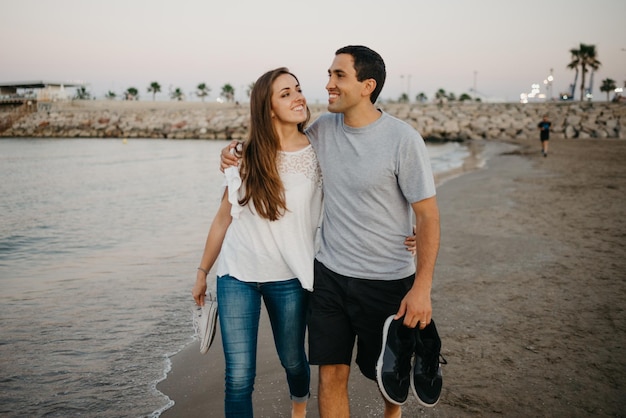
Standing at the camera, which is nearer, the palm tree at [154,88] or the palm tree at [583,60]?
the palm tree at [583,60]

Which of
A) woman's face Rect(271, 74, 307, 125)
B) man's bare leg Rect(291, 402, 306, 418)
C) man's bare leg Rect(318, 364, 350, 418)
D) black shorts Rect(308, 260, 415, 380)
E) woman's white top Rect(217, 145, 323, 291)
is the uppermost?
woman's face Rect(271, 74, 307, 125)

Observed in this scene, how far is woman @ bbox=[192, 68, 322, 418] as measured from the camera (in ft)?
8.48

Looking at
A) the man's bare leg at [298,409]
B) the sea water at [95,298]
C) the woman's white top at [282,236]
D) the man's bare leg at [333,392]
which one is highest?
the woman's white top at [282,236]

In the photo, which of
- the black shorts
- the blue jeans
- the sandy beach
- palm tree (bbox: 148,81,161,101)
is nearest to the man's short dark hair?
the black shorts

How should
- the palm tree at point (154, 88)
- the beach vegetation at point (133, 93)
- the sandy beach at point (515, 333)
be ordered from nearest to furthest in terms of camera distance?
the sandy beach at point (515, 333)
the beach vegetation at point (133, 93)
the palm tree at point (154, 88)

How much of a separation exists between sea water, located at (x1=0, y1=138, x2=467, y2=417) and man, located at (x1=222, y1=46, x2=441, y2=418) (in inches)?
61.0

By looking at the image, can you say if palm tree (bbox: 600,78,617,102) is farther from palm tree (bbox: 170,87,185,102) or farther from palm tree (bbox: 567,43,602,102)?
palm tree (bbox: 170,87,185,102)

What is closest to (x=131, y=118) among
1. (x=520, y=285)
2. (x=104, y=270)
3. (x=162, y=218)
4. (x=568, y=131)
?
(x=568, y=131)

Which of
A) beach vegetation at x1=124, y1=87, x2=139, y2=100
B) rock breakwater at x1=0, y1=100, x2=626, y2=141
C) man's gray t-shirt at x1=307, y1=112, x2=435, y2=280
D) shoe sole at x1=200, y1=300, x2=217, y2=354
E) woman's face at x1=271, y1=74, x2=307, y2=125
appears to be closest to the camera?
man's gray t-shirt at x1=307, y1=112, x2=435, y2=280

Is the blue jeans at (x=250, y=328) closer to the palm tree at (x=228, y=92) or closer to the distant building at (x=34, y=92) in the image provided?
the distant building at (x=34, y=92)

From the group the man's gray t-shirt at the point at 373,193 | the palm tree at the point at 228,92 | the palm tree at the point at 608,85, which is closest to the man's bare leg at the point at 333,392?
the man's gray t-shirt at the point at 373,193

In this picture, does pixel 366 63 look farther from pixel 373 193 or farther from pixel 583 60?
pixel 583 60

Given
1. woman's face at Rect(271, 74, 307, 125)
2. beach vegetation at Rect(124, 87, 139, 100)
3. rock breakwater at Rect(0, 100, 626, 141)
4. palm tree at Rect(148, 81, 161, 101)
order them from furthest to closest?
palm tree at Rect(148, 81, 161, 101) < beach vegetation at Rect(124, 87, 139, 100) < rock breakwater at Rect(0, 100, 626, 141) < woman's face at Rect(271, 74, 307, 125)

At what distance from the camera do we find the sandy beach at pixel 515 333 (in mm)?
3301
